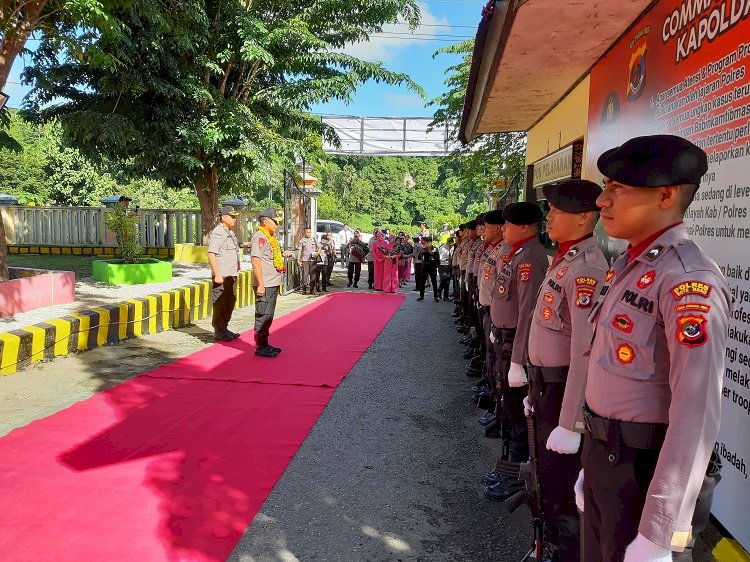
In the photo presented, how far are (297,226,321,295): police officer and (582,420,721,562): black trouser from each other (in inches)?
481

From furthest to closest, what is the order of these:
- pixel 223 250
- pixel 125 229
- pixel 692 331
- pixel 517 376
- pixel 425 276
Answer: pixel 425 276 → pixel 125 229 → pixel 223 250 → pixel 517 376 → pixel 692 331

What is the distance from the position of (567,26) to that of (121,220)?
30.8 ft

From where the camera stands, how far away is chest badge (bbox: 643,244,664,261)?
1696mm

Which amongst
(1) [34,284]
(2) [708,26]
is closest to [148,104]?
(1) [34,284]

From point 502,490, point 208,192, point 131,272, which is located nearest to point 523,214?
point 502,490

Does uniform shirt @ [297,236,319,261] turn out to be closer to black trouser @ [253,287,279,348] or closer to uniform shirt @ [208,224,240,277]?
uniform shirt @ [208,224,240,277]

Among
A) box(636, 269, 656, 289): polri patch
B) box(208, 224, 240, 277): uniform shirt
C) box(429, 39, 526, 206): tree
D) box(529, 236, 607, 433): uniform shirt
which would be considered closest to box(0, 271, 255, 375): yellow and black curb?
box(208, 224, 240, 277): uniform shirt

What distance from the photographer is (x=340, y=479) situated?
147 inches

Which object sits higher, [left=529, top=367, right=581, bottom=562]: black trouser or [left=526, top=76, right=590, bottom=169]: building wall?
[left=526, top=76, right=590, bottom=169]: building wall

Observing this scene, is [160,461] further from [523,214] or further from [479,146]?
[479,146]

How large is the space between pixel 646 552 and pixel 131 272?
1100 centimetres

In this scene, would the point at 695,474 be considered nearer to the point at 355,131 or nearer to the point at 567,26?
the point at 567,26

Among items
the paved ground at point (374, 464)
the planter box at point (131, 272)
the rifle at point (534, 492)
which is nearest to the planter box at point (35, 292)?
the paved ground at point (374, 464)

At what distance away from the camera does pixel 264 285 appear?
7.04m
